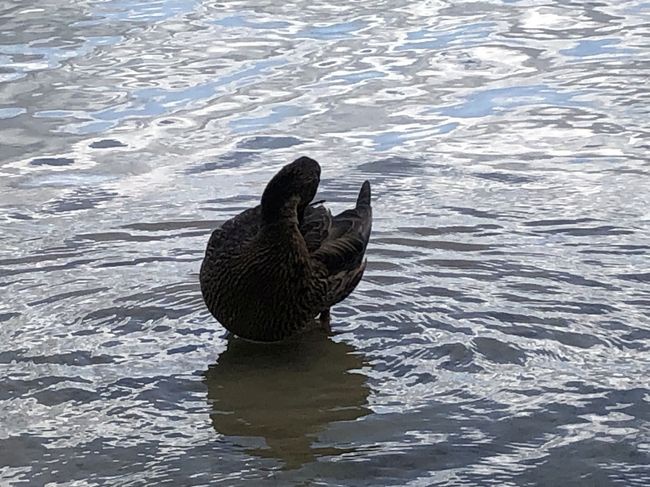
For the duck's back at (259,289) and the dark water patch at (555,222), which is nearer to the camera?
the duck's back at (259,289)

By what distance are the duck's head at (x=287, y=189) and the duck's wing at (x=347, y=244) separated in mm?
304

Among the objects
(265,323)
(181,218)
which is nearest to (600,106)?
(181,218)

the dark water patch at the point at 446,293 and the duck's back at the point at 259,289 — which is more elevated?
the duck's back at the point at 259,289

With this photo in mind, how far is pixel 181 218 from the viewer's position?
7.18m

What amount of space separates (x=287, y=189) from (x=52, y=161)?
303 centimetres

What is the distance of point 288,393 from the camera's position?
5.28 metres

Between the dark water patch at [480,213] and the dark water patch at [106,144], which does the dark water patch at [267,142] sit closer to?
the dark water patch at [106,144]

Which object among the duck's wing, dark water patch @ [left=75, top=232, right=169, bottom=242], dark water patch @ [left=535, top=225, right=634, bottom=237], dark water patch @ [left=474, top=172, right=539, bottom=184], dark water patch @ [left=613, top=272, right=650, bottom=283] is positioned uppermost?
the duck's wing

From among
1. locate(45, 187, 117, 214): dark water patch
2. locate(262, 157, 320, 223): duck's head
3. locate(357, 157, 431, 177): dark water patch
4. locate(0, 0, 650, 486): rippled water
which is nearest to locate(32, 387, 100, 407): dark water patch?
locate(0, 0, 650, 486): rippled water

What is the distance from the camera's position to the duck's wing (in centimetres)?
583

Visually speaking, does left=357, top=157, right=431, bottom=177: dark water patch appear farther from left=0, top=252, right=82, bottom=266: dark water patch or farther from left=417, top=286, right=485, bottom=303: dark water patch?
left=0, top=252, right=82, bottom=266: dark water patch

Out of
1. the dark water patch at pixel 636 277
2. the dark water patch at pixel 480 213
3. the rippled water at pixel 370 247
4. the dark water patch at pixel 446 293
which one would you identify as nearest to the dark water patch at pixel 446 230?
the rippled water at pixel 370 247

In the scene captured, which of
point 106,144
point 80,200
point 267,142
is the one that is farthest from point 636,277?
point 106,144

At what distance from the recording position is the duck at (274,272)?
5590mm
